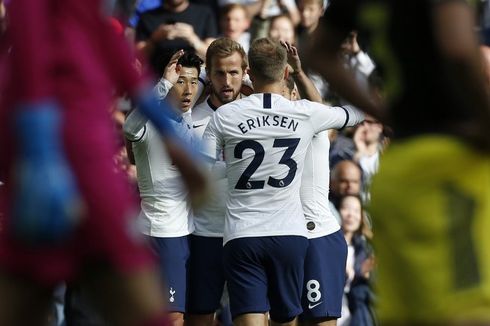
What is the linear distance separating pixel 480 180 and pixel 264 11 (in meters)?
10.8

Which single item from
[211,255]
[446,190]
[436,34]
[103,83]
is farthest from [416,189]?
[211,255]

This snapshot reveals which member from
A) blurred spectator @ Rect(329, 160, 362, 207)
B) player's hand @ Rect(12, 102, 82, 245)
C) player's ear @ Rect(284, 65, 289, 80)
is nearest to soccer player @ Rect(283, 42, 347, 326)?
player's ear @ Rect(284, 65, 289, 80)

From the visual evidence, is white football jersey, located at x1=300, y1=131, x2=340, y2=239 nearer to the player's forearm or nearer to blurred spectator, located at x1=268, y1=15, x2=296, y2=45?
the player's forearm

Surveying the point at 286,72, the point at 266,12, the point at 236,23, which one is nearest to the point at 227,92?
the point at 286,72

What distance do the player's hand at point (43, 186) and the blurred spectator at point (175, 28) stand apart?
9.10 metres

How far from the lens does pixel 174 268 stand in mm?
10273

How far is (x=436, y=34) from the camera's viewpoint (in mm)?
4852

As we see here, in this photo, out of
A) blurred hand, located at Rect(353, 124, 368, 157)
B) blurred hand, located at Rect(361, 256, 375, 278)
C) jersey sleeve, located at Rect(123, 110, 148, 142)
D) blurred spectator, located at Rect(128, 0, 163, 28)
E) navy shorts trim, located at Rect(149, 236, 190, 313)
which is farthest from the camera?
blurred spectator, located at Rect(128, 0, 163, 28)

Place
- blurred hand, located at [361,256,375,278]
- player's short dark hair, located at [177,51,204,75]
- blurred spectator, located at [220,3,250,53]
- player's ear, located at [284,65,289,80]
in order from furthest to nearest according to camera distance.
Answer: blurred spectator, located at [220,3,250,53]
blurred hand, located at [361,256,375,278]
player's short dark hair, located at [177,51,204,75]
player's ear, located at [284,65,289,80]

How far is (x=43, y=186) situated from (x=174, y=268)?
5.49 meters

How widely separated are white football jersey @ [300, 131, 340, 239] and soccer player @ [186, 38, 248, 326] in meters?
0.68

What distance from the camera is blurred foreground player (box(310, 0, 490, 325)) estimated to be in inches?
188

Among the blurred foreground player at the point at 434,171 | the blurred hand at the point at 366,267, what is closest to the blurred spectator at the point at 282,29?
the blurred hand at the point at 366,267

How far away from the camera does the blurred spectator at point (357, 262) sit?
1277 cm
